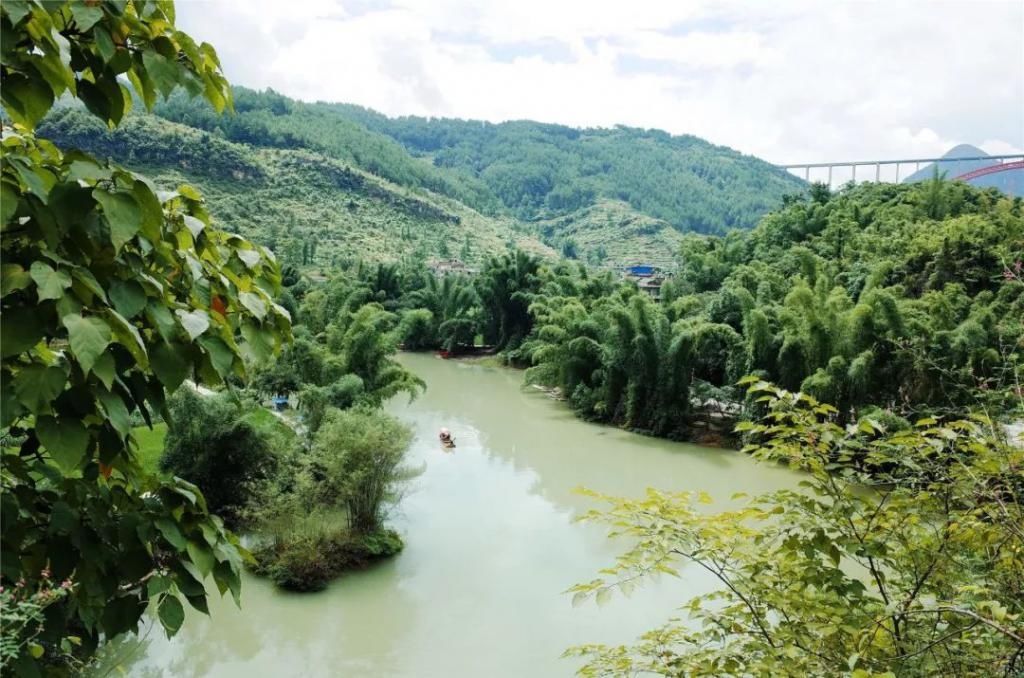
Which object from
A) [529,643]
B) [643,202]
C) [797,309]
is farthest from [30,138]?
[643,202]

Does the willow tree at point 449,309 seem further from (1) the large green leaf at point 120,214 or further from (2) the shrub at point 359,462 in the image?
(1) the large green leaf at point 120,214

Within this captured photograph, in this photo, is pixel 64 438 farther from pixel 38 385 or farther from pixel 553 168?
pixel 553 168

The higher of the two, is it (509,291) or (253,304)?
(253,304)

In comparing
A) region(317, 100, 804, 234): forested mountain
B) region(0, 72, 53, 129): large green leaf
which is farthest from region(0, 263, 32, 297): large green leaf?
region(317, 100, 804, 234): forested mountain

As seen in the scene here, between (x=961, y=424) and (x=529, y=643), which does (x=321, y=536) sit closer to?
(x=529, y=643)

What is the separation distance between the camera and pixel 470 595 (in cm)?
715

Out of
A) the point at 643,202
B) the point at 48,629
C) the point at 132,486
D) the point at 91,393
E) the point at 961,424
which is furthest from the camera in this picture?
the point at 643,202

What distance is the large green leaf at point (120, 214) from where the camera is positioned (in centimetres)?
97

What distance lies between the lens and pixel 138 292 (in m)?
1.05

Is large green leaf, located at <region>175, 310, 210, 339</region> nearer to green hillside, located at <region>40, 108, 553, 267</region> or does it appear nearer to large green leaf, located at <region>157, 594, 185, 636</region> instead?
large green leaf, located at <region>157, 594, 185, 636</region>

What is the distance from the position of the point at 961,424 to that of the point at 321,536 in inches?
258

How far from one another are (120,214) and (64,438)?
30 cm

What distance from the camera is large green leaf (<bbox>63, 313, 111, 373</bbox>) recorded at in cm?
89

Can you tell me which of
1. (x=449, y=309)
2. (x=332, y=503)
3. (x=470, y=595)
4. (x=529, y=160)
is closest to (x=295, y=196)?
(x=449, y=309)
